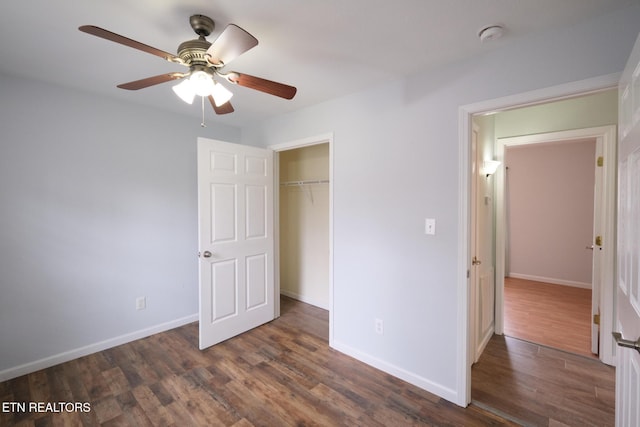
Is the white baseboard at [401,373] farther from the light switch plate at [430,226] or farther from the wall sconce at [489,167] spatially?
the wall sconce at [489,167]

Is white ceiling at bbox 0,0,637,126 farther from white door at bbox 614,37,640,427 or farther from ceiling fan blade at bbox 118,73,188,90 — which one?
white door at bbox 614,37,640,427

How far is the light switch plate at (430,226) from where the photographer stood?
2.01 m

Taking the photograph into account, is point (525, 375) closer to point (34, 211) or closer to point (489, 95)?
point (489, 95)

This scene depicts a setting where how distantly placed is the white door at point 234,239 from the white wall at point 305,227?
0.77 m

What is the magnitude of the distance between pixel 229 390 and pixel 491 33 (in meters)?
2.88

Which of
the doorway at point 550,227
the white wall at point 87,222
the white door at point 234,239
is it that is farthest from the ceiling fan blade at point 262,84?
the doorway at point 550,227

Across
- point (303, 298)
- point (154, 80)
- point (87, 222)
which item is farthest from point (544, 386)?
point (87, 222)

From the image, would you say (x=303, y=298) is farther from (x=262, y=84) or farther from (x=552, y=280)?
(x=552, y=280)

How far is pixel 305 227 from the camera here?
3.96m

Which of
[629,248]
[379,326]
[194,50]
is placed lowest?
[379,326]

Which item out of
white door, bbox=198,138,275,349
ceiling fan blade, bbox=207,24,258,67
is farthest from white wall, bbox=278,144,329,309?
ceiling fan blade, bbox=207,24,258,67

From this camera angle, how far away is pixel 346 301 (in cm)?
257

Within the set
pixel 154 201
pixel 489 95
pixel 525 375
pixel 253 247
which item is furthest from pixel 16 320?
pixel 525 375

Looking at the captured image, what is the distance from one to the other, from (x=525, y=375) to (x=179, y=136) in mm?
4002
